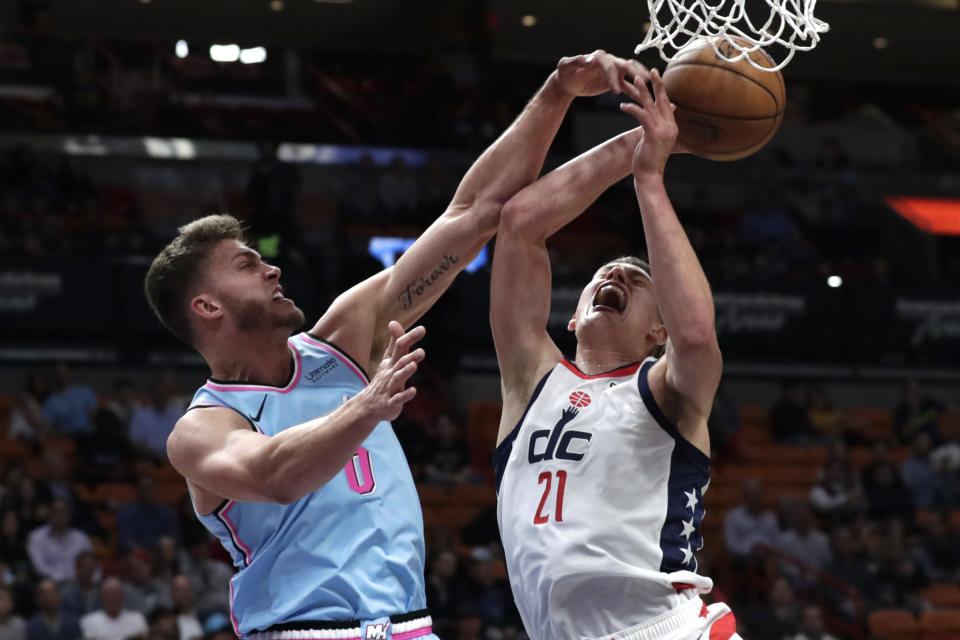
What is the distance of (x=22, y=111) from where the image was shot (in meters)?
16.6

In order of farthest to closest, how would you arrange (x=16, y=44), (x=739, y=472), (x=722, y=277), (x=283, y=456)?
(x=16, y=44) → (x=722, y=277) → (x=739, y=472) → (x=283, y=456)

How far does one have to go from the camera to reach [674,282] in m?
3.81

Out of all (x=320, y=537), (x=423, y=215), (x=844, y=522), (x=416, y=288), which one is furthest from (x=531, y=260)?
(x=423, y=215)

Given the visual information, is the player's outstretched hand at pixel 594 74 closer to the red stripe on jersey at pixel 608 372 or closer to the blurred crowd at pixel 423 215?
the red stripe on jersey at pixel 608 372

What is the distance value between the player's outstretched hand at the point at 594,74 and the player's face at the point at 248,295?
1.16 metres

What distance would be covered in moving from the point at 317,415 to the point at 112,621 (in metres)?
6.24

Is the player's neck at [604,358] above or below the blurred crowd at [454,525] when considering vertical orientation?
above

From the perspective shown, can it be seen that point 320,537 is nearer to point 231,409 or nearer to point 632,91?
point 231,409

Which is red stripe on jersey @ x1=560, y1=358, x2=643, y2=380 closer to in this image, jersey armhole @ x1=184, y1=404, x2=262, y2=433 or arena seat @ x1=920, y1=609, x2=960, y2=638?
jersey armhole @ x1=184, y1=404, x2=262, y2=433

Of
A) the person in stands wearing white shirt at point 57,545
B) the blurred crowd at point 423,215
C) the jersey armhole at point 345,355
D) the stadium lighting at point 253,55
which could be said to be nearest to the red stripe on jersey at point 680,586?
the jersey armhole at point 345,355

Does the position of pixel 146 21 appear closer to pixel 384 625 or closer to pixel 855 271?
pixel 855 271

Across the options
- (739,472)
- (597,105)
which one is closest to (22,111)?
(597,105)

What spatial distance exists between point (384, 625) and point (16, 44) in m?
15.4

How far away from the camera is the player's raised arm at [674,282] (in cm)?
377
